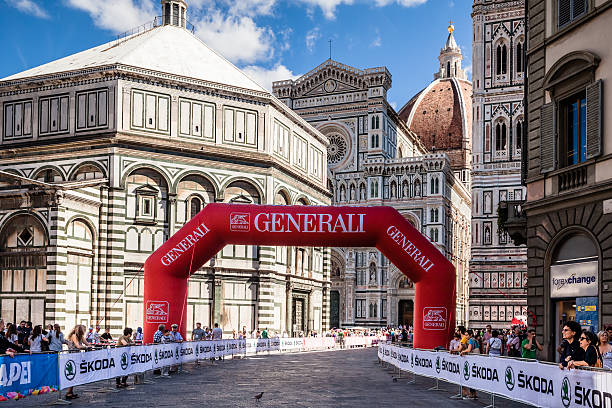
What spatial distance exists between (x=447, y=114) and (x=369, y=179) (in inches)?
2530

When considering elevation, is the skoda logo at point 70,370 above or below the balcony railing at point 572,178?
below

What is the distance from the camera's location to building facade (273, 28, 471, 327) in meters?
81.1

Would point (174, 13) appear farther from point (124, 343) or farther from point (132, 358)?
point (132, 358)

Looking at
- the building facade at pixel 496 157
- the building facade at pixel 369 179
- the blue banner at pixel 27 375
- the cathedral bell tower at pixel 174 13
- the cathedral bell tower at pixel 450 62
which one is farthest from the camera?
the cathedral bell tower at pixel 450 62

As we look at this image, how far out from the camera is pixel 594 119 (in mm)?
18656

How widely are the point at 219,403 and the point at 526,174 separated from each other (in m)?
11.5

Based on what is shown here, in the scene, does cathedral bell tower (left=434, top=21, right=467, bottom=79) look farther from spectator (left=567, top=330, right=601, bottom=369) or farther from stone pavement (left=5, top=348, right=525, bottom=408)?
spectator (left=567, top=330, right=601, bottom=369)

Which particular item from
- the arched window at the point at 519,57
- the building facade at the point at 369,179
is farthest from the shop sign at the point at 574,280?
the arched window at the point at 519,57

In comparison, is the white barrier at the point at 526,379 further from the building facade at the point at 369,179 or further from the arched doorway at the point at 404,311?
the arched doorway at the point at 404,311

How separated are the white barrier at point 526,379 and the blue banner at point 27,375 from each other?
28.0 feet

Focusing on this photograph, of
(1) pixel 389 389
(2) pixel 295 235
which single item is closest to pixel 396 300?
(2) pixel 295 235

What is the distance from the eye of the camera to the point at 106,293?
3625 centimetres

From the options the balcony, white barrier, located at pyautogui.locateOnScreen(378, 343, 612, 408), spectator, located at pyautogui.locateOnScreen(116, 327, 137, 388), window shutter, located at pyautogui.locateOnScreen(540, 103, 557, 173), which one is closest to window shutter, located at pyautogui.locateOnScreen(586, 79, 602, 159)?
window shutter, located at pyautogui.locateOnScreen(540, 103, 557, 173)

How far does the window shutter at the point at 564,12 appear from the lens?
20.4 meters
